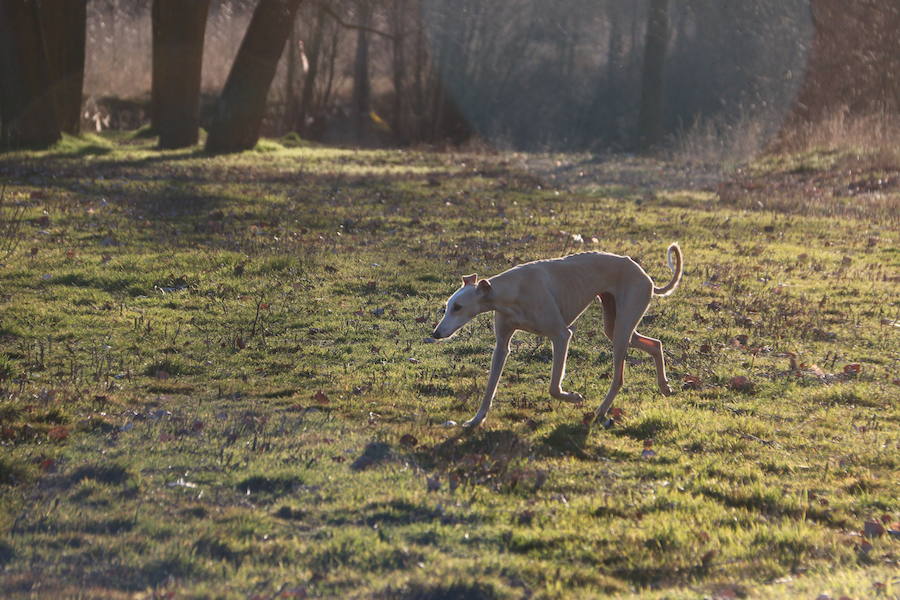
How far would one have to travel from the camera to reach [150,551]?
4.99 meters

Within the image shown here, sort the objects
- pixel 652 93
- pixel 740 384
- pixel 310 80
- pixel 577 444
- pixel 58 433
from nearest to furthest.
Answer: pixel 58 433 < pixel 577 444 < pixel 740 384 < pixel 652 93 < pixel 310 80

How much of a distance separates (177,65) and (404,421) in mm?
20609

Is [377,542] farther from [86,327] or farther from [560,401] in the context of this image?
[86,327]

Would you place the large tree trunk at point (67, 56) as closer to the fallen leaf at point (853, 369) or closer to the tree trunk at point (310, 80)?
the tree trunk at point (310, 80)

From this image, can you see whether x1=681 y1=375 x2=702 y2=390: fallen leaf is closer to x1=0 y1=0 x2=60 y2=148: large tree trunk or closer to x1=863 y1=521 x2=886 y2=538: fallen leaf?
x1=863 y1=521 x2=886 y2=538: fallen leaf

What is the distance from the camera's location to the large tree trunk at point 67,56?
25312 millimetres


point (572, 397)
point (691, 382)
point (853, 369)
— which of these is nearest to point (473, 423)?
point (572, 397)

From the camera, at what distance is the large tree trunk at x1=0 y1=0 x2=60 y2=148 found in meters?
22.2

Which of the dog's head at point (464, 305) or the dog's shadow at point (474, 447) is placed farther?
the dog's head at point (464, 305)

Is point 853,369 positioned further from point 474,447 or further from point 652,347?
point 474,447

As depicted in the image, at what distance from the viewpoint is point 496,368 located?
713 cm

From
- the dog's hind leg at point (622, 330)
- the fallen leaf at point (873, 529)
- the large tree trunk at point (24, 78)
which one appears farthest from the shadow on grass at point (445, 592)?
the large tree trunk at point (24, 78)

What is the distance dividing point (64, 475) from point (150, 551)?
3.94 ft

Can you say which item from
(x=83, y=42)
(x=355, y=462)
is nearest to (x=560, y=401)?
(x=355, y=462)
